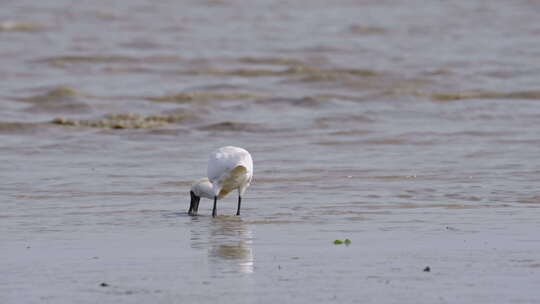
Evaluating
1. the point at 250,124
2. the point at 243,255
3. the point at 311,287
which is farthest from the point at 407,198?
the point at 250,124

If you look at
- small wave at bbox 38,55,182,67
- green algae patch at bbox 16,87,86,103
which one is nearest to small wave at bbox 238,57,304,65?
small wave at bbox 38,55,182,67

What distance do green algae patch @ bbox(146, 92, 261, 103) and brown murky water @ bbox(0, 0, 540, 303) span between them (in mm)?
60

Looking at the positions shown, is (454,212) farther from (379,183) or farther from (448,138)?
(448,138)

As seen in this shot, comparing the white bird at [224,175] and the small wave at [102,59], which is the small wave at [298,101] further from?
the white bird at [224,175]

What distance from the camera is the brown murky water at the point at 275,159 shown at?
19.6 ft

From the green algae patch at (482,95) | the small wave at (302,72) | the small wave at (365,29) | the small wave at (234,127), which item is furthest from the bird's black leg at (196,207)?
the small wave at (365,29)

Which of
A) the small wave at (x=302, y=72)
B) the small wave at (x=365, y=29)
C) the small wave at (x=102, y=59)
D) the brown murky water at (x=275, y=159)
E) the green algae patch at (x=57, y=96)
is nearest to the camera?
the brown murky water at (x=275, y=159)

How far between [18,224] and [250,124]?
25.2ft

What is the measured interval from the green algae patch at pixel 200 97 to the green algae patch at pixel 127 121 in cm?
196

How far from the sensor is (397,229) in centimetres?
766

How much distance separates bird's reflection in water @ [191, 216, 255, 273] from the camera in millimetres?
6363

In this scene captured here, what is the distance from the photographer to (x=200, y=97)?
61.8 feet

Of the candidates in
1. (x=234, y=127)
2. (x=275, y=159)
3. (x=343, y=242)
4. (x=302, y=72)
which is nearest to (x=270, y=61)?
(x=302, y=72)

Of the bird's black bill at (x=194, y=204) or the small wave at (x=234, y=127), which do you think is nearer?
the bird's black bill at (x=194, y=204)
